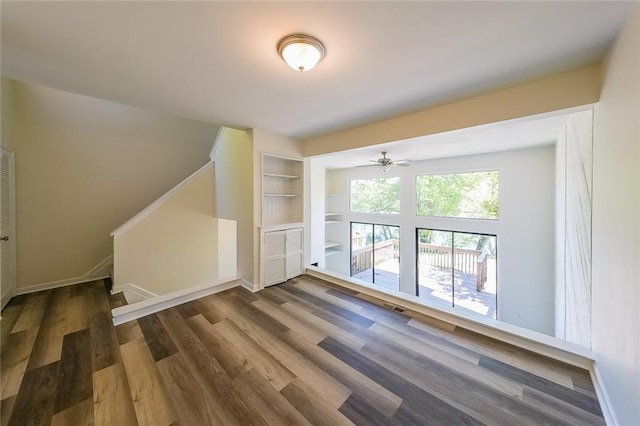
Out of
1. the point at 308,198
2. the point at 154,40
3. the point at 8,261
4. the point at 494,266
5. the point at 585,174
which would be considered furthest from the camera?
the point at 494,266

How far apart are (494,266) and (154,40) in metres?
6.26

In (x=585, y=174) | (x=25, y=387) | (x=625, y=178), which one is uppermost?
(x=585, y=174)

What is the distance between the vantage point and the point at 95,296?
3.36 meters

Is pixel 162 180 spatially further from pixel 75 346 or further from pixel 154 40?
pixel 154 40

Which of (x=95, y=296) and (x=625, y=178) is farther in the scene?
(x=95, y=296)

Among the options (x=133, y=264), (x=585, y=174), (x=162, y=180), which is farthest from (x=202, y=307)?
(x=585, y=174)

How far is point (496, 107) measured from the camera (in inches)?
84.7

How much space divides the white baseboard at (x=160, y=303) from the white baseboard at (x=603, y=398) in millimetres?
3868

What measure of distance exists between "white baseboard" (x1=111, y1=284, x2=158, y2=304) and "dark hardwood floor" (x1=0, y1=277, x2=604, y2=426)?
80 centimetres

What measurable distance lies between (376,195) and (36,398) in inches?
255

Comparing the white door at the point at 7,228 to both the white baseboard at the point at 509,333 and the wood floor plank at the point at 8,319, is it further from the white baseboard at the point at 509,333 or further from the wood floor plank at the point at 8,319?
the white baseboard at the point at 509,333

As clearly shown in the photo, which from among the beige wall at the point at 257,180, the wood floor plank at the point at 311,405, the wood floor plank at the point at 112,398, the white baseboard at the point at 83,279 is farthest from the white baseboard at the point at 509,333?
the white baseboard at the point at 83,279

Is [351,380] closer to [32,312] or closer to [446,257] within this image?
[32,312]

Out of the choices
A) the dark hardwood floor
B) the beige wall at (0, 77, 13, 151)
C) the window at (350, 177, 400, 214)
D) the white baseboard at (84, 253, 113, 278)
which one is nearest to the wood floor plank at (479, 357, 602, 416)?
the dark hardwood floor
